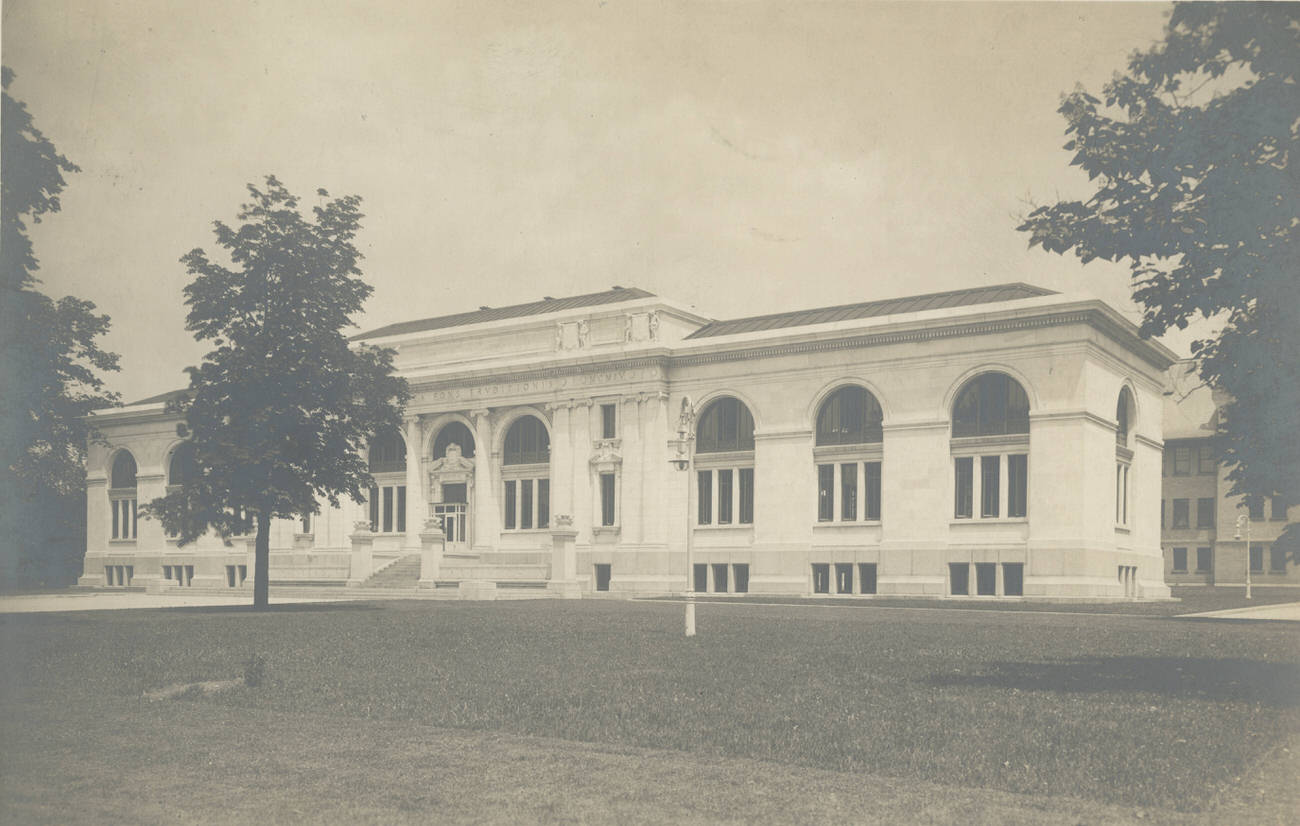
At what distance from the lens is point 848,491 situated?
52094 mm

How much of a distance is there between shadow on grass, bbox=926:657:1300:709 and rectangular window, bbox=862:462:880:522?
32351mm

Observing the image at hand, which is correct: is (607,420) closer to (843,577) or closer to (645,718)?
(843,577)

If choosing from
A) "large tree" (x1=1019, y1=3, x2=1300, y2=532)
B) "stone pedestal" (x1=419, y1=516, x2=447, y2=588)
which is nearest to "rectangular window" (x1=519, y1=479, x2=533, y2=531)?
"stone pedestal" (x1=419, y1=516, x2=447, y2=588)

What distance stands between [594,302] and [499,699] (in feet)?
158

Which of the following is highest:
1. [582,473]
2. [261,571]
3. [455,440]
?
[455,440]

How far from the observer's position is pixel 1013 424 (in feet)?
156

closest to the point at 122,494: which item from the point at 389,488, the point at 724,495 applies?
the point at 389,488

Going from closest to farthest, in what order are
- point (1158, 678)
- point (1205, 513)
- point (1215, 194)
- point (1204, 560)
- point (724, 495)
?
point (1215, 194), point (1158, 678), point (724, 495), point (1205, 513), point (1204, 560)

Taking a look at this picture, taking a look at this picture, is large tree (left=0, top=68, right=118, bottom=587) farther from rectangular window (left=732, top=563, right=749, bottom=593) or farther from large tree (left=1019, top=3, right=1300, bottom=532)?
rectangular window (left=732, top=563, right=749, bottom=593)

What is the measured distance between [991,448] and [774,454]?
32.8ft

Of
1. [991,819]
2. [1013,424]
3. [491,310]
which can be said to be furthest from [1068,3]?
[491,310]

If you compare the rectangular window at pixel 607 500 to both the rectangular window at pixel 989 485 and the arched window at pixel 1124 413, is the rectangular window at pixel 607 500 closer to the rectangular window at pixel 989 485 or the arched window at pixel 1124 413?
the rectangular window at pixel 989 485

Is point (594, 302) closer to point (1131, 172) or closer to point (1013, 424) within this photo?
point (1013, 424)

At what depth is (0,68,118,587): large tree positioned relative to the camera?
15.9m
